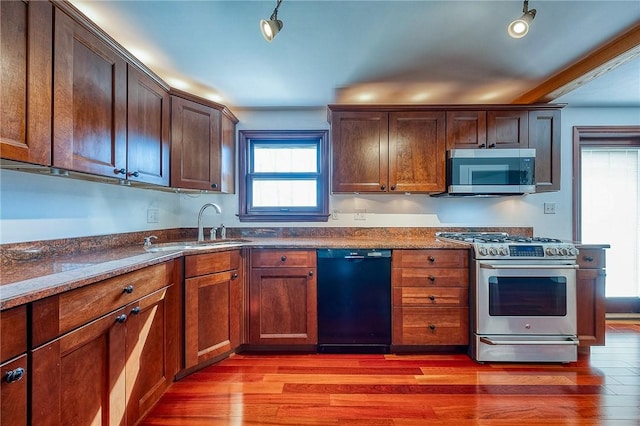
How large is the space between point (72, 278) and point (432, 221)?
2879 millimetres

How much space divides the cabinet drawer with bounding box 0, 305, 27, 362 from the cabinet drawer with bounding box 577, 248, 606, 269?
3.41 meters

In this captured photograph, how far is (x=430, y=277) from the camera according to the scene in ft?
7.84

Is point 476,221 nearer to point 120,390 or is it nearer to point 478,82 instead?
point 478,82

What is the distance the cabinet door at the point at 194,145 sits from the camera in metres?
2.29

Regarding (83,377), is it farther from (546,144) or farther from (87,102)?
(546,144)

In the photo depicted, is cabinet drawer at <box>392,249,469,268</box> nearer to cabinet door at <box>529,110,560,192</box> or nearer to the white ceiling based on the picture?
cabinet door at <box>529,110,560,192</box>

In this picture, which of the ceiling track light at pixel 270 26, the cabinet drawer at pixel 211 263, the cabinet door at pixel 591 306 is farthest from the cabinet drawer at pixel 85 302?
the cabinet door at pixel 591 306

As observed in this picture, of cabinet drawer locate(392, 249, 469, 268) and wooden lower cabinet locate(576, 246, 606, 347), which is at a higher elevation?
cabinet drawer locate(392, 249, 469, 268)


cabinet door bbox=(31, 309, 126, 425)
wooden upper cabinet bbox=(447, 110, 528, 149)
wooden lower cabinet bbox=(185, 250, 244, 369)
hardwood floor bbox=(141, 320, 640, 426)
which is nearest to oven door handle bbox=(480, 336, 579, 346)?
hardwood floor bbox=(141, 320, 640, 426)

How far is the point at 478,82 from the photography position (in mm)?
2488

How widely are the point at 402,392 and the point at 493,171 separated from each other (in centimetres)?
198

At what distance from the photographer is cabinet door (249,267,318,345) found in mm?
2404

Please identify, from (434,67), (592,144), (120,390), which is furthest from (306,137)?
(592,144)

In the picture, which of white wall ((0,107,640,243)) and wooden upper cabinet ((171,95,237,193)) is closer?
wooden upper cabinet ((171,95,237,193))
